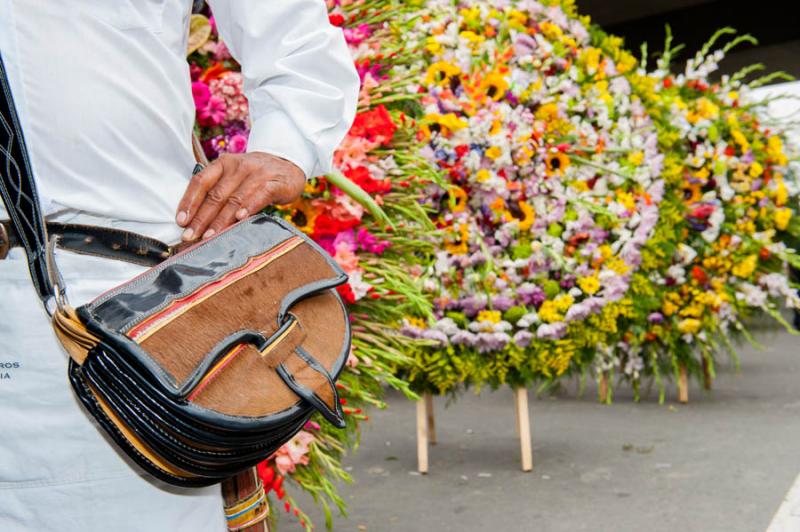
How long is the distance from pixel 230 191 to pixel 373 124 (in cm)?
171

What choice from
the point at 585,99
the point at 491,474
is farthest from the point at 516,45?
the point at 491,474

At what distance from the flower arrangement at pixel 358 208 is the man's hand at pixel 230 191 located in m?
1.25

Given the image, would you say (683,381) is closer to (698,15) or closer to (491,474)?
(491,474)

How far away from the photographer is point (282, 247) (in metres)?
1.22

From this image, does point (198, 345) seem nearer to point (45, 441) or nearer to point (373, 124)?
point (45, 441)

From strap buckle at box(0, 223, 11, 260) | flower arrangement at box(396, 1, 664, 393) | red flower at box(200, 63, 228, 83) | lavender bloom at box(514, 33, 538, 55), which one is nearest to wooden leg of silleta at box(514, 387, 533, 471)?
flower arrangement at box(396, 1, 664, 393)

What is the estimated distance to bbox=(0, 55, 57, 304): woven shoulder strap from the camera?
3.57 ft

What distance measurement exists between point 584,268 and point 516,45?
3.81 ft

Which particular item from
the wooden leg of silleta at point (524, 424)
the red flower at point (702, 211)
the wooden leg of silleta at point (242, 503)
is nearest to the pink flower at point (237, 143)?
the wooden leg of silleta at point (242, 503)

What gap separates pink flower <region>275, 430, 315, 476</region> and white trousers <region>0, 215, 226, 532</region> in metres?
1.52

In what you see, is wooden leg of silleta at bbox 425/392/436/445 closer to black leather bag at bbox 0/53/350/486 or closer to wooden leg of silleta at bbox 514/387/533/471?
wooden leg of silleta at bbox 514/387/533/471

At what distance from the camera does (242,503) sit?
130cm

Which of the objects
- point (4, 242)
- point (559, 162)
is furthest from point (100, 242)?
point (559, 162)

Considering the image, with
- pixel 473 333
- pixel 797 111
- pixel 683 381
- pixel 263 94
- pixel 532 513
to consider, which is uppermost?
pixel 263 94
